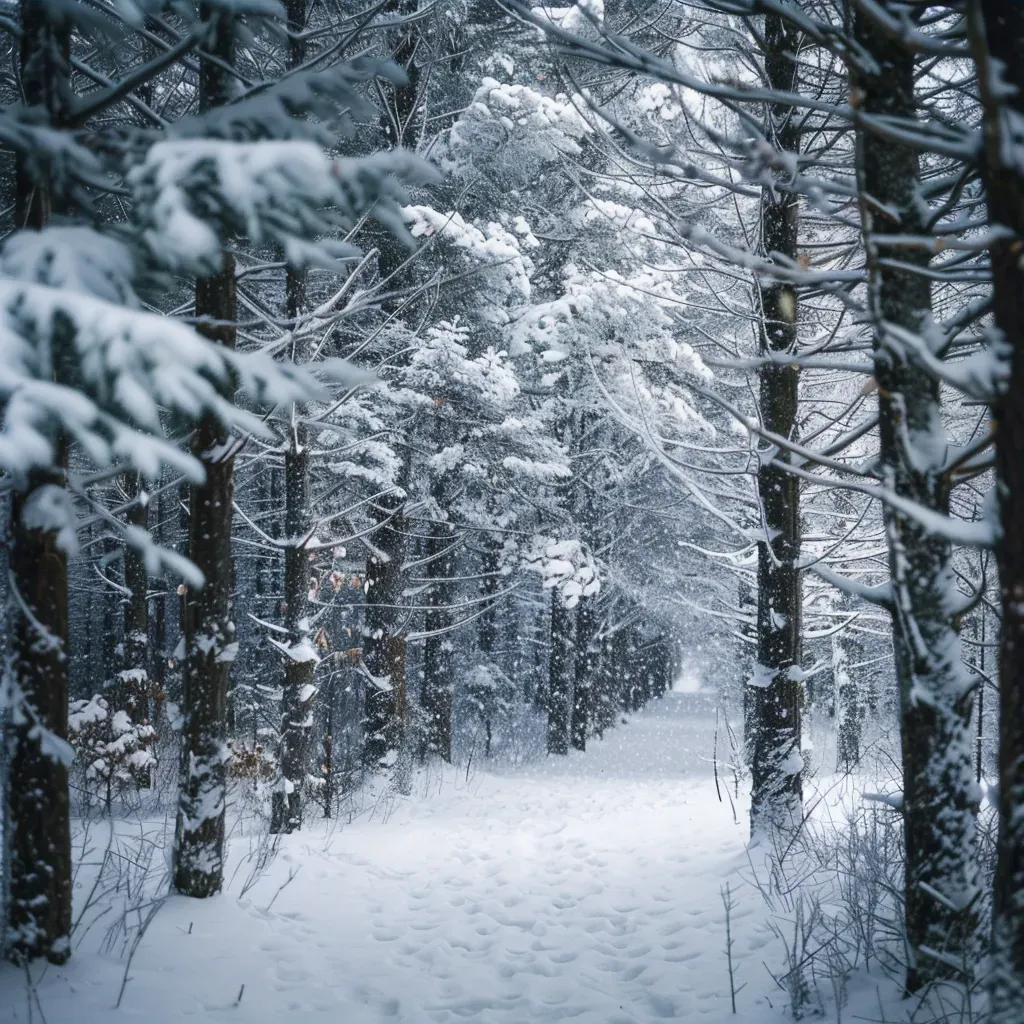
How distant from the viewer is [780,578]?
662cm

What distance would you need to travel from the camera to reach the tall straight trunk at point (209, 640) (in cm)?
512

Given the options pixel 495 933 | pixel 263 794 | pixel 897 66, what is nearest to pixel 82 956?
pixel 495 933

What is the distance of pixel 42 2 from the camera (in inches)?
140

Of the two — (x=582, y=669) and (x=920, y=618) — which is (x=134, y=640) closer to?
(x=582, y=669)

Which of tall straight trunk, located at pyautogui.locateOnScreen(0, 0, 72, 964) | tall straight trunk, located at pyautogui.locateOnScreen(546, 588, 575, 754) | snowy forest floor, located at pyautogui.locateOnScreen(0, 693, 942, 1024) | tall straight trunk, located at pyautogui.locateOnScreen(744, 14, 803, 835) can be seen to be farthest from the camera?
tall straight trunk, located at pyautogui.locateOnScreen(546, 588, 575, 754)

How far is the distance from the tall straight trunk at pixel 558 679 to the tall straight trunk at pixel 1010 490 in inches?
522

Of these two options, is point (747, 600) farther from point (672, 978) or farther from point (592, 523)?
point (672, 978)

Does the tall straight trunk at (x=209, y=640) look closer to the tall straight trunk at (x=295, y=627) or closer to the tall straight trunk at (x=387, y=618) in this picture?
the tall straight trunk at (x=295, y=627)

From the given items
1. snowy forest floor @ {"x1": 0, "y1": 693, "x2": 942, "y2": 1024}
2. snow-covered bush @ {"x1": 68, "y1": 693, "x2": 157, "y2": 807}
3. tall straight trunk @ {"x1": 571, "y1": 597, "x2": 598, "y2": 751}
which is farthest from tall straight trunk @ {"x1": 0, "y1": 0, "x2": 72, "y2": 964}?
tall straight trunk @ {"x1": 571, "y1": 597, "x2": 598, "y2": 751}

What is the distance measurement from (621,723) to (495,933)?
60.3ft

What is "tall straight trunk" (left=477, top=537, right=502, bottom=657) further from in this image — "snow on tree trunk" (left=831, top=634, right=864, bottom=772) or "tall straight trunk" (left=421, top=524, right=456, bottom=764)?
"snow on tree trunk" (left=831, top=634, right=864, bottom=772)

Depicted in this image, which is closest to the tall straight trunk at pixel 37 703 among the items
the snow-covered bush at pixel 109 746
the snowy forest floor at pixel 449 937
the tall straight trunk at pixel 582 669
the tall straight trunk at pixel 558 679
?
the snowy forest floor at pixel 449 937

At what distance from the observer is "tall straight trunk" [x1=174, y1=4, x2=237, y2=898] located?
5117 millimetres

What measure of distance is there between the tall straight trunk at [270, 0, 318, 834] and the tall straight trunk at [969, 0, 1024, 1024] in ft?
23.9
